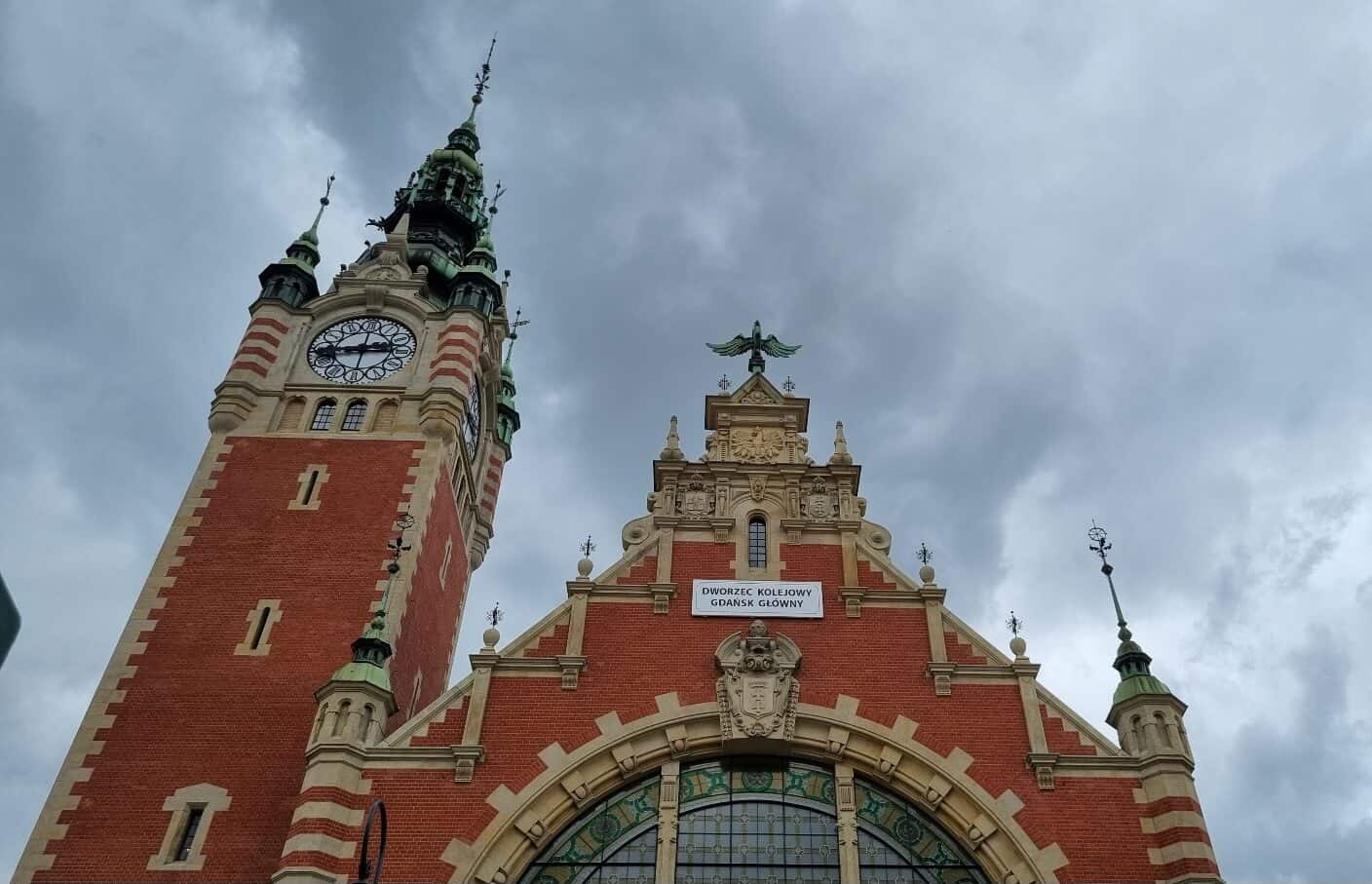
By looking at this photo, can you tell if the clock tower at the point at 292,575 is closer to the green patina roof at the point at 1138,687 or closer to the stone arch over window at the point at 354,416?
the stone arch over window at the point at 354,416

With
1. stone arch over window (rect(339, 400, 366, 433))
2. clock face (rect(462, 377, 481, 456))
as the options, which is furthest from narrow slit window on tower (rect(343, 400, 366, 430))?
clock face (rect(462, 377, 481, 456))

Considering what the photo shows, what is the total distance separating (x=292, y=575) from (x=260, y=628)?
134 cm

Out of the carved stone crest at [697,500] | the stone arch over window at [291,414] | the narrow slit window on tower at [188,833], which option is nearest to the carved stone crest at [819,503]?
the carved stone crest at [697,500]

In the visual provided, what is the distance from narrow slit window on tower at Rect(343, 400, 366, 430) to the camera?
26812 millimetres

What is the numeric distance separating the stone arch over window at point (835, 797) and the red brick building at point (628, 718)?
41mm

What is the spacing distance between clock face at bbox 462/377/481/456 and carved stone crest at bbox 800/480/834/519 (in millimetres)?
10588

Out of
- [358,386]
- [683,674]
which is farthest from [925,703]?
[358,386]

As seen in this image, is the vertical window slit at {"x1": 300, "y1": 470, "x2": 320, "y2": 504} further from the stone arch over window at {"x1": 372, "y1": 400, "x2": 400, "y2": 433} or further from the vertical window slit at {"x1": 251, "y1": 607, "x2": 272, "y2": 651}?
the vertical window slit at {"x1": 251, "y1": 607, "x2": 272, "y2": 651}

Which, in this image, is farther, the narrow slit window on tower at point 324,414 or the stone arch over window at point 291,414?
the narrow slit window on tower at point 324,414

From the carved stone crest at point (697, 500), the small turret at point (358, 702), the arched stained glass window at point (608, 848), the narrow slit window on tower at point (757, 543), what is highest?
the carved stone crest at point (697, 500)

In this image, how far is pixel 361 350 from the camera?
29.0 metres

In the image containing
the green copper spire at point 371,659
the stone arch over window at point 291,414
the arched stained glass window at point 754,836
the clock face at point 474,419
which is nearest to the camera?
the arched stained glass window at point 754,836

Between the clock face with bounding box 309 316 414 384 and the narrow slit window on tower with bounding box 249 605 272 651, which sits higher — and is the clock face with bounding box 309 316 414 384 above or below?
above

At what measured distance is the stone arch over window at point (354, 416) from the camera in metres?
26.7
